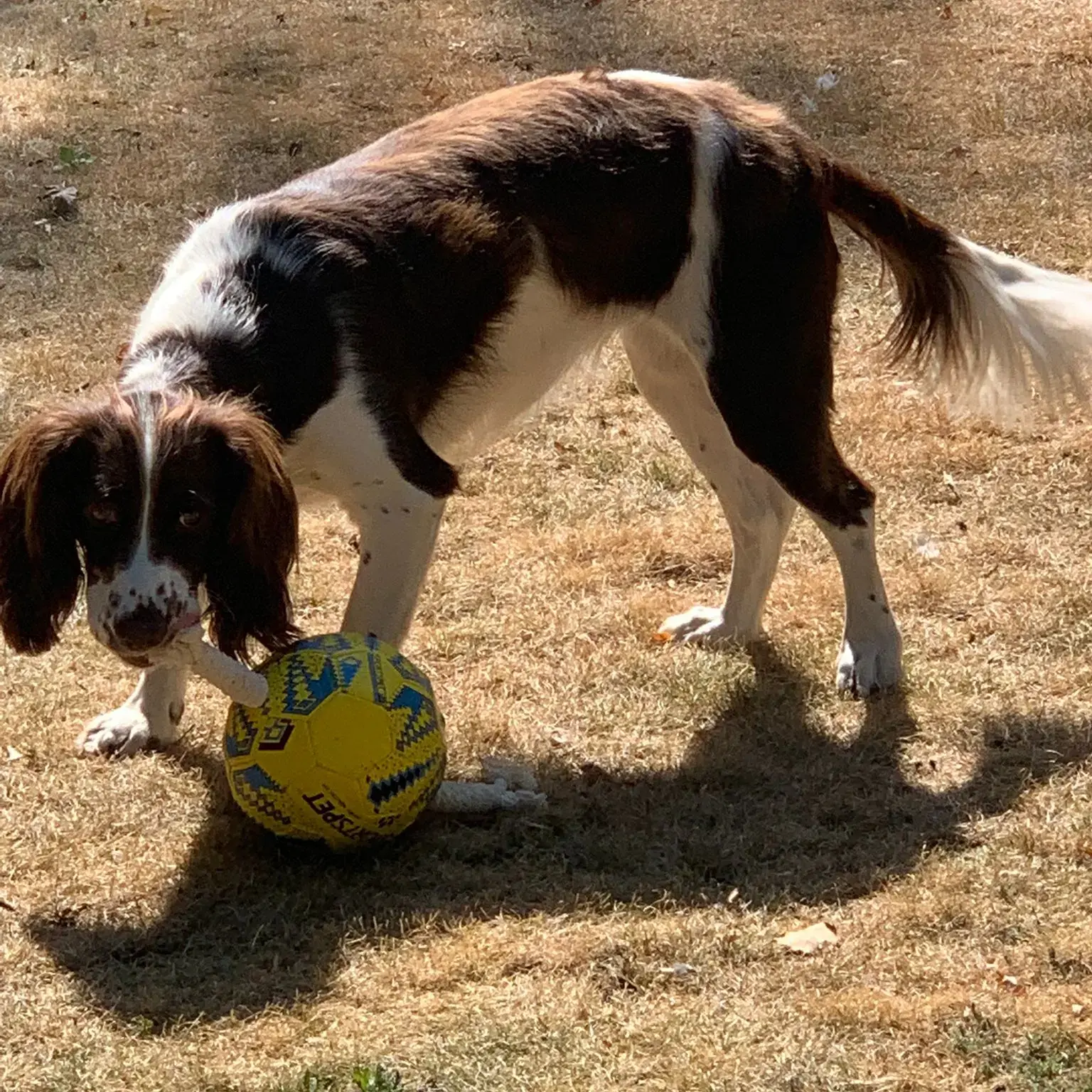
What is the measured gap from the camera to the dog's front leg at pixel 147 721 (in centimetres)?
468

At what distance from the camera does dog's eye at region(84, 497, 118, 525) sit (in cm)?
388

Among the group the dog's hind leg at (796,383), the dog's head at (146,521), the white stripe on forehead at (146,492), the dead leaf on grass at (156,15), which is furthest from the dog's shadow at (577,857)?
the dead leaf on grass at (156,15)

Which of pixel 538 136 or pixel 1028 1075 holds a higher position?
pixel 538 136

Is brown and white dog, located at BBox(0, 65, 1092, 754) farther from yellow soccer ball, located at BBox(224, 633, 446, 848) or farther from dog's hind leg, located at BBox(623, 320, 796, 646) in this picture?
yellow soccer ball, located at BBox(224, 633, 446, 848)

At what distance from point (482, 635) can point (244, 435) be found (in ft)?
4.90

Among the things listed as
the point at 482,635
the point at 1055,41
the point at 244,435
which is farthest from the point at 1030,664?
the point at 1055,41

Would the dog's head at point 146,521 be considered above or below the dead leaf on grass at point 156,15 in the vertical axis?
above

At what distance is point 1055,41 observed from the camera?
987 cm

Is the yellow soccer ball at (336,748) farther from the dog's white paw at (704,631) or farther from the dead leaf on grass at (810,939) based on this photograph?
the dog's white paw at (704,631)

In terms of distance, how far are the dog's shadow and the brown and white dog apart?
427mm

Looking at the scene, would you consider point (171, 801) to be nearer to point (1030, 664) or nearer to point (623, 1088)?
point (623, 1088)

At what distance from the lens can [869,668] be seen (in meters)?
4.99

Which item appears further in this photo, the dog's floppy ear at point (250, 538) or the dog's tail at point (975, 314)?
the dog's tail at point (975, 314)

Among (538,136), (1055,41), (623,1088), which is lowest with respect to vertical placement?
(1055,41)
